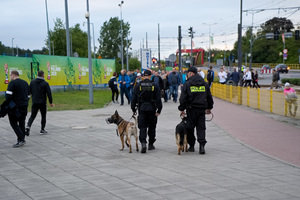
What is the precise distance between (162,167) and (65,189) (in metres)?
1.98

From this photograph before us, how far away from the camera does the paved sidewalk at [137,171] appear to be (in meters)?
5.85

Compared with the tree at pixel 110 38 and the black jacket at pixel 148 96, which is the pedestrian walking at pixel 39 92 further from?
the tree at pixel 110 38

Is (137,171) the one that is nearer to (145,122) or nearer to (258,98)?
(145,122)

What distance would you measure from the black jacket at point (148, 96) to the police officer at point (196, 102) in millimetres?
568

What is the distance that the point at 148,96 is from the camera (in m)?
9.04

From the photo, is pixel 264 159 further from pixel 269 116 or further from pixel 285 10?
pixel 285 10

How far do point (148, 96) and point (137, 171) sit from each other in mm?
2210

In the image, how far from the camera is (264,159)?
26.8ft

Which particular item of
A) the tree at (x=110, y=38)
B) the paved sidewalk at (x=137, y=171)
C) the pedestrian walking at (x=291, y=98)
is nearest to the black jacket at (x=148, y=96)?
the paved sidewalk at (x=137, y=171)

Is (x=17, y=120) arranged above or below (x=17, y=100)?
below

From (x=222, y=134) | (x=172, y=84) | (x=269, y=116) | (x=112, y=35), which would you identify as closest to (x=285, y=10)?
(x=172, y=84)

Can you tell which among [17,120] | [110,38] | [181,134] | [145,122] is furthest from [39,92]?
[110,38]

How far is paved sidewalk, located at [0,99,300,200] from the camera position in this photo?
5.85 m

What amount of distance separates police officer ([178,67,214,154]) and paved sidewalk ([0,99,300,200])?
541 mm
